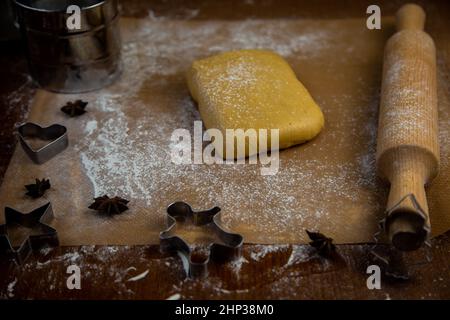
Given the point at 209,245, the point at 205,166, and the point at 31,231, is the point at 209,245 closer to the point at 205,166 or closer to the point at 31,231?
the point at 205,166

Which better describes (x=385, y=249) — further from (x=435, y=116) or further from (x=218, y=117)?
(x=218, y=117)

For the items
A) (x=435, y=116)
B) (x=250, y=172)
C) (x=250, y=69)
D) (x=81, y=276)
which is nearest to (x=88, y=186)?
(x=81, y=276)

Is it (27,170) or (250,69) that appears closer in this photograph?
(27,170)

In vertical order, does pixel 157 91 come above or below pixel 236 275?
above

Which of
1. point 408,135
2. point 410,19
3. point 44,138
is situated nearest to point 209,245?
point 408,135

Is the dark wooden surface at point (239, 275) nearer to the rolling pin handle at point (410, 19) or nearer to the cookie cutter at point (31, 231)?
the cookie cutter at point (31, 231)

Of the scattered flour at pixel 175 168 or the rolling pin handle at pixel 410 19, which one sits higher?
the rolling pin handle at pixel 410 19
